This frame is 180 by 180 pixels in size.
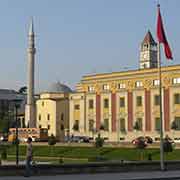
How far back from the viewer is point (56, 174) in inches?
1109

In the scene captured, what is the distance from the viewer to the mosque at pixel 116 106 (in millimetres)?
96188

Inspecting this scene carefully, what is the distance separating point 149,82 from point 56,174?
240ft

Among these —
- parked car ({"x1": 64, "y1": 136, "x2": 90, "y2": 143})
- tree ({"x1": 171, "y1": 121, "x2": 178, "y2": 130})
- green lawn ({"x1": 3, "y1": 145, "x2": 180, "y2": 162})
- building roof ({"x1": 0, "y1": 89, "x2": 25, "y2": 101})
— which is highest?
building roof ({"x1": 0, "y1": 89, "x2": 25, "y2": 101})

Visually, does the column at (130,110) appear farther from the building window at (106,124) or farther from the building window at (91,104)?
the building window at (91,104)

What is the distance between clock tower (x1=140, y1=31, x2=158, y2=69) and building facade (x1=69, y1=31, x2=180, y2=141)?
67.8 feet

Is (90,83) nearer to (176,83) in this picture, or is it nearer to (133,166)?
(176,83)

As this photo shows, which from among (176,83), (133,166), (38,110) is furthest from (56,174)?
(38,110)

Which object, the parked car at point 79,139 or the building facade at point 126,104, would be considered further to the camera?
the parked car at point 79,139

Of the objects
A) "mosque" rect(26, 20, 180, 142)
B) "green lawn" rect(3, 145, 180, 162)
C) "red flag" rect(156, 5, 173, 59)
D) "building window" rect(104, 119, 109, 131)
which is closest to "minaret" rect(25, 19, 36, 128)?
"mosque" rect(26, 20, 180, 142)

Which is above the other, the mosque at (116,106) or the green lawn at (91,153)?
the mosque at (116,106)

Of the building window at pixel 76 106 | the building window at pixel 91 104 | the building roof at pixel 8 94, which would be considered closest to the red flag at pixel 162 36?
the building window at pixel 91 104

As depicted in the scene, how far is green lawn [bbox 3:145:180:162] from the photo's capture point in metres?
55.6

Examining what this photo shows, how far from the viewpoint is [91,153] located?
65.2 meters

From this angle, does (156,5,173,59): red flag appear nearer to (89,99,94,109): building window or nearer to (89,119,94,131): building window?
(89,119,94,131): building window
